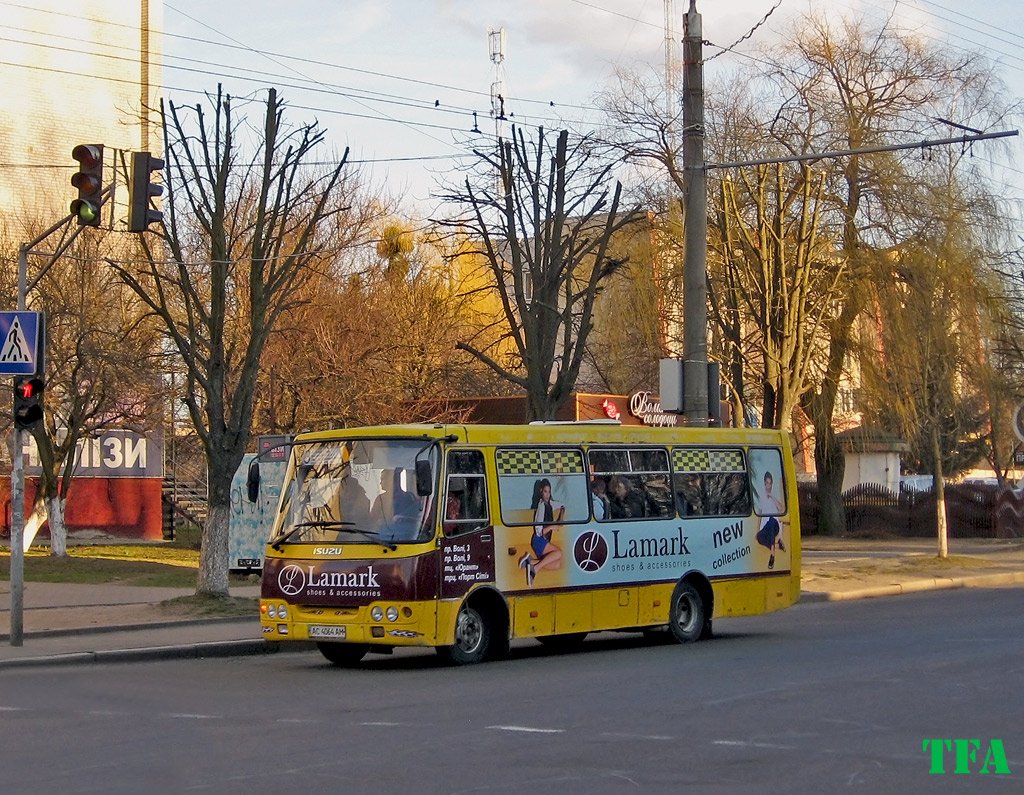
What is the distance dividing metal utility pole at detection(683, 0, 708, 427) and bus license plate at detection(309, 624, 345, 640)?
8004 mm

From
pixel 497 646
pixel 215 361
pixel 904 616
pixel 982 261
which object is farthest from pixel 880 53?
pixel 497 646

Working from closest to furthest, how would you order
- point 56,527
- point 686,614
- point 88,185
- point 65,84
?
1. point 88,185
2. point 686,614
3. point 56,527
4. point 65,84

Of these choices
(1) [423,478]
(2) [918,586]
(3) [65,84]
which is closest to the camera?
(1) [423,478]

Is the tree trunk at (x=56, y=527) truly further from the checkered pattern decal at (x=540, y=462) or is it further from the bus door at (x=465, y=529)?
the bus door at (x=465, y=529)

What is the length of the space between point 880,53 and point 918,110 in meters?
1.70

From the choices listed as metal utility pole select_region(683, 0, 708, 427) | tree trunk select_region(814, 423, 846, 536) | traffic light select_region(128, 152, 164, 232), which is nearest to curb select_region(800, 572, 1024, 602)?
metal utility pole select_region(683, 0, 708, 427)

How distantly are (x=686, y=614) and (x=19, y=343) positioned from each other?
345 inches

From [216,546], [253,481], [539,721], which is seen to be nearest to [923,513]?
[216,546]

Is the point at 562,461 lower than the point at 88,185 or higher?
lower

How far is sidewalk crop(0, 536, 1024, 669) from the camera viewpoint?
54.2 ft

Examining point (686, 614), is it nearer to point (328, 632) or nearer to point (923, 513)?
point (328, 632)

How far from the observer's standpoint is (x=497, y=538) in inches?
603

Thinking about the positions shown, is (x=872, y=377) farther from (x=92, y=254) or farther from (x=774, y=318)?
(x=92, y=254)

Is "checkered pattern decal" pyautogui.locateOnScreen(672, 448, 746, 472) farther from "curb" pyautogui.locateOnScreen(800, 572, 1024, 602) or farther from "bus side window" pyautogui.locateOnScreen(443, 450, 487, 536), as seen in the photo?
"curb" pyautogui.locateOnScreen(800, 572, 1024, 602)
